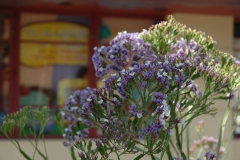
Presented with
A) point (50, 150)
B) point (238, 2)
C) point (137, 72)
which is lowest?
point (50, 150)

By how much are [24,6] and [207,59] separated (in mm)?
4824

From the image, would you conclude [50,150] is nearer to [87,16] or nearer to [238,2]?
[87,16]

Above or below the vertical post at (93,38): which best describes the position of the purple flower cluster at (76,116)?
below

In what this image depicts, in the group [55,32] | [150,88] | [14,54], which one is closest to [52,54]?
[55,32]

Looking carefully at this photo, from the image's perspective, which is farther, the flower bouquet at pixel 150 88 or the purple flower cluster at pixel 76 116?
the purple flower cluster at pixel 76 116

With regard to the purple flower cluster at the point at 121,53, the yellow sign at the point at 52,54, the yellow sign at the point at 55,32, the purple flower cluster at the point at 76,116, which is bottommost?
the purple flower cluster at the point at 76,116

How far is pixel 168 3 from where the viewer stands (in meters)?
7.59

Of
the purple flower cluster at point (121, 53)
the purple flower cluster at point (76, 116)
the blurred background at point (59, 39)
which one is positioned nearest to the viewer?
the purple flower cluster at point (121, 53)

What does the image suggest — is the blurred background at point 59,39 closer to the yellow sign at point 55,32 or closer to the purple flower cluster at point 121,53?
the yellow sign at point 55,32

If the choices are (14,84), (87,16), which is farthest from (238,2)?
(14,84)

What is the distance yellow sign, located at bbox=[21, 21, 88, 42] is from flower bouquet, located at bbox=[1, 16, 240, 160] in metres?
4.42

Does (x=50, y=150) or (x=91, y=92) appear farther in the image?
(x=50, y=150)

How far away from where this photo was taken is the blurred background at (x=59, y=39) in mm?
7930

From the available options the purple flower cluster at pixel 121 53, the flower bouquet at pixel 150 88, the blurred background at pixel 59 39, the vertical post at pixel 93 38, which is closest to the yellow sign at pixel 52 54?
the blurred background at pixel 59 39
